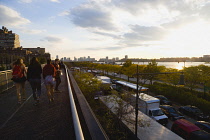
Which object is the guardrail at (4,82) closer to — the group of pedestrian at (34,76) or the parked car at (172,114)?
the group of pedestrian at (34,76)

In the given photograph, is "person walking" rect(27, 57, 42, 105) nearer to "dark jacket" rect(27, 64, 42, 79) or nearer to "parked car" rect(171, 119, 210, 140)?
"dark jacket" rect(27, 64, 42, 79)

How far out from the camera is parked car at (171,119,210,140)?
32.9 ft

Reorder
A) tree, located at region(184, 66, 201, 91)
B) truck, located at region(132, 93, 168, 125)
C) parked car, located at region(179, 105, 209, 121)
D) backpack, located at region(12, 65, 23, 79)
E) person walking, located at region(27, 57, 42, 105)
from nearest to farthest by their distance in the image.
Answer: person walking, located at region(27, 57, 42, 105) → backpack, located at region(12, 65, 23, 79) → truck, located at region(132, 93, 168, 125) → parked car, located at region(179, 105, 209, 121) → tree, located at region(184, 66, 201, 91)

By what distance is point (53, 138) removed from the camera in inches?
106

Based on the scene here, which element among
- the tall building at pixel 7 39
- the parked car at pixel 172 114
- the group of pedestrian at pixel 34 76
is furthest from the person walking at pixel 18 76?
the tall building at pixel 7 39

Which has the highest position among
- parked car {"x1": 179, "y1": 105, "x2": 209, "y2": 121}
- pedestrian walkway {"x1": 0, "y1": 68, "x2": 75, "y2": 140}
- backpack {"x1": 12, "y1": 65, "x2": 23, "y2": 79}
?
backpack {"x1": 12, "y1": 65, "x2": 23, "y2": 79}

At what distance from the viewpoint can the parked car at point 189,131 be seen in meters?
10.0

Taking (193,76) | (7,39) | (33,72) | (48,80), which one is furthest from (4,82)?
(7,39)

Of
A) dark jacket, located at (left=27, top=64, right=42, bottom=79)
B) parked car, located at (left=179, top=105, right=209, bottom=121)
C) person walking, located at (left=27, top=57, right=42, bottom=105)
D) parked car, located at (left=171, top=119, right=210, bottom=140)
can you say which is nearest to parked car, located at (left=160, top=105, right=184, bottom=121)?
parked car, located at (left=179, top=105, right=209, bottom=121)

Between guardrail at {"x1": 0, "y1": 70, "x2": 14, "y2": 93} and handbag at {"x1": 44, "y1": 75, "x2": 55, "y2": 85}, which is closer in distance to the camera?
handbag at {"x1": 44, "y1": 75, "x2": 55, "y2": 85}

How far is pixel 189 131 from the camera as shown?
10.5 m

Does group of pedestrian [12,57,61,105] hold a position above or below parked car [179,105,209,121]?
above

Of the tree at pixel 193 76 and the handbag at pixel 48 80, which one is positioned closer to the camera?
the handbag at pixel 48 80

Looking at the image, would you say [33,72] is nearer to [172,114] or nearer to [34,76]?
[34,76]
